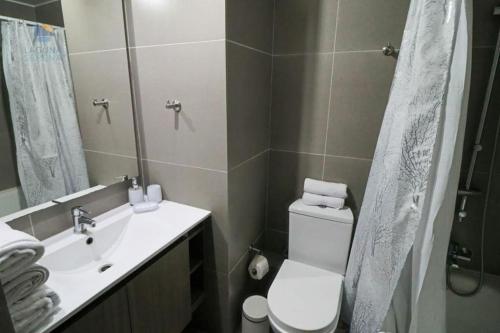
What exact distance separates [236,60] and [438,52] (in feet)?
2.63

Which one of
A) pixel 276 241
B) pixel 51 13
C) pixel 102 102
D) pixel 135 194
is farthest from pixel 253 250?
pixel 51 13

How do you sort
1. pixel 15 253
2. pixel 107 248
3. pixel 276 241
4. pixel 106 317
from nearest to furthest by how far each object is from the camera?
1. pixel 15 253
2. pixel 106 317
3. pixel 107 248
4. pixel 276 241

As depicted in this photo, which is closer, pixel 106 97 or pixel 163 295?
pixel 163 295

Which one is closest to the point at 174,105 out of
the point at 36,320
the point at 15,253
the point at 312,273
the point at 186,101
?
the point at 186,101

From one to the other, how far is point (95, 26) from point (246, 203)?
48.2 inches

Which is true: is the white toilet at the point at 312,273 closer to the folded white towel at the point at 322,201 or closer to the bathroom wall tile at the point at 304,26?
the folded white towel at the point at 322,201

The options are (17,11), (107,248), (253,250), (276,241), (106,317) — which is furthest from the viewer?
(276,241)

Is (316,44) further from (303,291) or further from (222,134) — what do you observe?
(303,291)

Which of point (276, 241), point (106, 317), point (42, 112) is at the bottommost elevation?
point (276, 241)

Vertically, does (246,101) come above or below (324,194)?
above

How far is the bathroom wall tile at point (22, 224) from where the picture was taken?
1017mm

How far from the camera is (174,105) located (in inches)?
52.6

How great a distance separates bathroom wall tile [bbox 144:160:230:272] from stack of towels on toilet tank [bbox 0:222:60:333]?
0.75 metres

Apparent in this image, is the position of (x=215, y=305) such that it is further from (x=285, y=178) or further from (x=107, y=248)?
(x=285, y=178)
